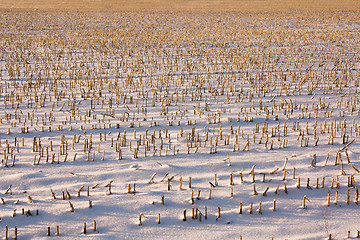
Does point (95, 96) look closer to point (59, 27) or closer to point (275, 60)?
point (275, 60)

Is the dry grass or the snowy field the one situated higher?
the dry grass

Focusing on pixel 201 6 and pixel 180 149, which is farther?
pixel 201 6

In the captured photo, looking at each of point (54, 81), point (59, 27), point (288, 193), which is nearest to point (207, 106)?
point (288, 193)

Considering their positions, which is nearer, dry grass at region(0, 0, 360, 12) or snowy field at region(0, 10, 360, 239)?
snowy field at region(0, 10, 360, 239)

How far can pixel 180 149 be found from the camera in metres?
5.32

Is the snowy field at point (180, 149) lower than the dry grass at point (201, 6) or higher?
lower

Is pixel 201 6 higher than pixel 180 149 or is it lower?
higher

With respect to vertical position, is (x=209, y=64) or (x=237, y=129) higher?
(x=209, y=64)

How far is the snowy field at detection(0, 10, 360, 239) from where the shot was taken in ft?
11.9

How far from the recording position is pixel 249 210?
379 centimetres

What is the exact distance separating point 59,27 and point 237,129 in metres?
17.3

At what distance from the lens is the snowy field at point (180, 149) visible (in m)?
3.64

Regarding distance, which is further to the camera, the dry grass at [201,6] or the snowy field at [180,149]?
the dry grass at [201,6]

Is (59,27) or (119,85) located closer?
(119,85)
